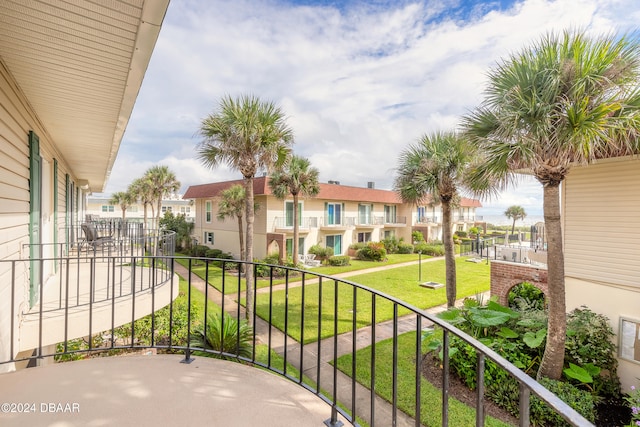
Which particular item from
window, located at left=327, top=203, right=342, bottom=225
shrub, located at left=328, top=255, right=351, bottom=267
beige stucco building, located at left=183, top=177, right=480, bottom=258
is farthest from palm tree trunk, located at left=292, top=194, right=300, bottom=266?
window, located at left=327, top=203, right=342, bottom=225

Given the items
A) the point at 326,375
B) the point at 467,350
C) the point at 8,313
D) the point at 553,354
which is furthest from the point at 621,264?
the point at 8,313

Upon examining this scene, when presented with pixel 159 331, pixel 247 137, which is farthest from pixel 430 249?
pixel 159 331

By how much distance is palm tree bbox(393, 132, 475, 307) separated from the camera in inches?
393

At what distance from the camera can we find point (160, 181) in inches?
1062

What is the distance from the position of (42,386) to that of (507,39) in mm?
8787

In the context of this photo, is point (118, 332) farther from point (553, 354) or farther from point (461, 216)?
point (461, 216)

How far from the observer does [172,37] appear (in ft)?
16.7

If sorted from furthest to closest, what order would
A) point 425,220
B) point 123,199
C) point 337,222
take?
point 123,199
point 425,220
point 337,222

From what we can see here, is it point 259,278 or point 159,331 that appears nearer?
point 159,331

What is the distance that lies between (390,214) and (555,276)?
76.1ft

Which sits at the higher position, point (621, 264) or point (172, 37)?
point (172, 37)

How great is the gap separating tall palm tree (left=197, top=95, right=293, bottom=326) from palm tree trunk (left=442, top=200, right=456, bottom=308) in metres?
6.19

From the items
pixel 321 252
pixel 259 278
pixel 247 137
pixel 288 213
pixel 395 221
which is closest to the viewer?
pixel 247 137

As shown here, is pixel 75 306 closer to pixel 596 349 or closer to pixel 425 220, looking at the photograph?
pixel 596 349
